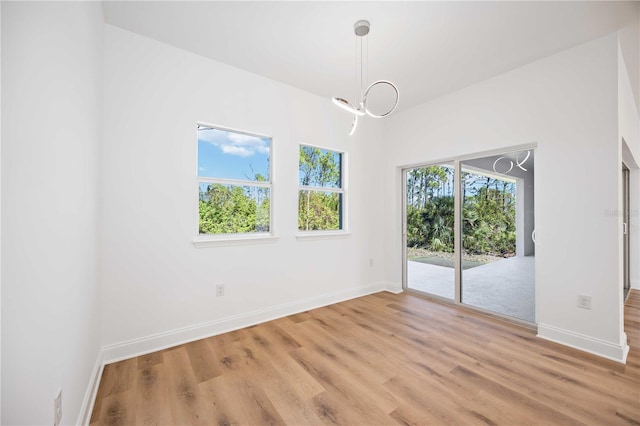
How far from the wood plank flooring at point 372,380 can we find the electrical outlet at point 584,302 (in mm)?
421

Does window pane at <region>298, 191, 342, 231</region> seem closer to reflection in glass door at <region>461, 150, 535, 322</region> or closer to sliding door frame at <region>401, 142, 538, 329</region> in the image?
sliding door frame at <region>401, 142, 538, 329</region>

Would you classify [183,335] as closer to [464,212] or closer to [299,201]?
[299,201]

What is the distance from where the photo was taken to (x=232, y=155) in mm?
2998

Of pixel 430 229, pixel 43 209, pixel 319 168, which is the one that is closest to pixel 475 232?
pixel 430 229

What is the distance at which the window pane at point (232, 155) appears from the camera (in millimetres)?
2838

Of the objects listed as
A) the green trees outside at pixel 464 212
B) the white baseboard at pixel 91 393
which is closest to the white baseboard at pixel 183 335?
the white baseboard at pixel 91 393

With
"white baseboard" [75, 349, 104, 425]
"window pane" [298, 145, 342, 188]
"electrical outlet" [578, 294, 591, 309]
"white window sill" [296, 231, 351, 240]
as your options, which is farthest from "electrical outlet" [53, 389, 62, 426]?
"electrical outlet" [578, 294, 591, 309]

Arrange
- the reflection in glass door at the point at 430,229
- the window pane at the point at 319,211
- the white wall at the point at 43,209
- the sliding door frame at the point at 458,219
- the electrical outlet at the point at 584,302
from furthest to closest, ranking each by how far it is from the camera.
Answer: the reflection in glass door at the point at 430,229 → the window pane at the point at 319,211 → the sliding door frame at the point at 458,219 → the electrical outlet at the point at 584,302 → the white wall at the point at 43,209

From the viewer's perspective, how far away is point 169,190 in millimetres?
2521

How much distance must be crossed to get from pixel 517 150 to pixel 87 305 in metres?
4.19

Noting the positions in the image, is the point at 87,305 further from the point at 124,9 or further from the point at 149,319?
the point at 124,9

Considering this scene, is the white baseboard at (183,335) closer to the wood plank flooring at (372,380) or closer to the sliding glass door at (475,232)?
the wood plank flooring at (372,380)

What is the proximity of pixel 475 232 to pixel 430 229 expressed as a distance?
24.9 inches

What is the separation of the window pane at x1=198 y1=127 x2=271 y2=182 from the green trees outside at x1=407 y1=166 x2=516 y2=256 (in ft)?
7.81
